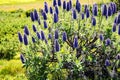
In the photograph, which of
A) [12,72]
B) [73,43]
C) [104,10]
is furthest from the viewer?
[12,72]

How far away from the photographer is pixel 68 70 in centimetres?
777

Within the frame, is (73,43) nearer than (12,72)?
Yes

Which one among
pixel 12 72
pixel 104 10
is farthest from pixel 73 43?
pixel 12 72

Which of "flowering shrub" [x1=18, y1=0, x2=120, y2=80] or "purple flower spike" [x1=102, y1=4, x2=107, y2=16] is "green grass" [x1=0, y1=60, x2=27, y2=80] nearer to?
"flowering shrub" [x1=18, y1=0, x2=120, y2=80]

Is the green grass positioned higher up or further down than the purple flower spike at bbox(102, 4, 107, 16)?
further down

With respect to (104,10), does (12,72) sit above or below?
below

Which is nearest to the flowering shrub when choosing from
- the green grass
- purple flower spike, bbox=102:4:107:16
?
purple flower spike, bbox=102:4:107:16

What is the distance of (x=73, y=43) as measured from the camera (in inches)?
281

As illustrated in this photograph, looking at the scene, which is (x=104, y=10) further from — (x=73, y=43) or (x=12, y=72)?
(x=12, y=72)

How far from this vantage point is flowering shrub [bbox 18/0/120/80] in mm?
7223

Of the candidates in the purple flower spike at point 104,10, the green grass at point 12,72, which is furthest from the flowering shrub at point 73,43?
the green grass at point 12,72

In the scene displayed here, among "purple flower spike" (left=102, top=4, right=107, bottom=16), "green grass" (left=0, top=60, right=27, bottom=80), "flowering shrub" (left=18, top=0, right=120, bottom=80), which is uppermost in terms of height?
"purple flower spike" (left=102, top=4, right=107, bottom=16)

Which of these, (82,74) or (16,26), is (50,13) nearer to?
(82,74)

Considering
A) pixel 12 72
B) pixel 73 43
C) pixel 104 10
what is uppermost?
pixel 104 10
